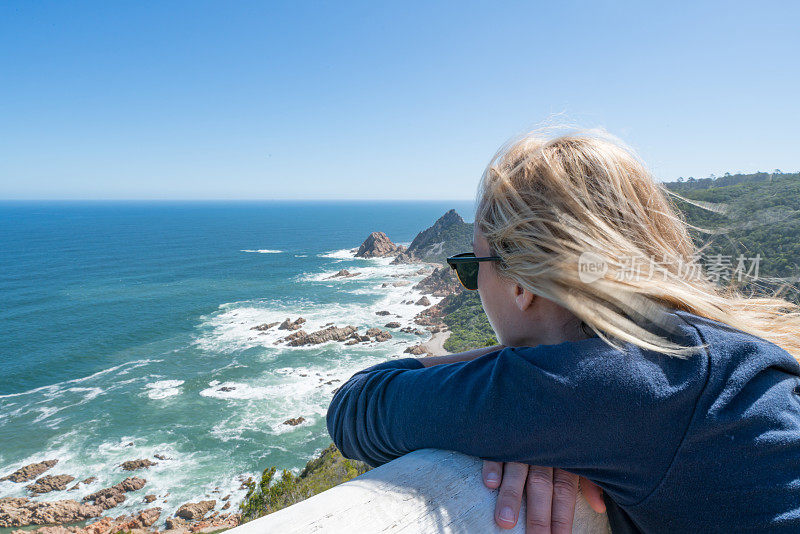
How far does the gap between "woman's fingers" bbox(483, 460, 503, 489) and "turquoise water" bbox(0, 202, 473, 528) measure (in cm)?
75

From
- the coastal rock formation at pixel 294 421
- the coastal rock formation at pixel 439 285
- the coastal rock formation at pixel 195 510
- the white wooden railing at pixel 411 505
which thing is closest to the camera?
the white wooden railing at pixel 411 505

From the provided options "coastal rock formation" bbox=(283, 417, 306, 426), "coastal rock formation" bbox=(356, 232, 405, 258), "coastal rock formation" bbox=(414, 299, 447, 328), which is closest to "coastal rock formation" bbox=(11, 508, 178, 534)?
"coastal rock formation" bbox=(283, 417, 306, 426)

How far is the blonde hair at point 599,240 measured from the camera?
1.06 m

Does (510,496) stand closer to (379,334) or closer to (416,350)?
(416,350)

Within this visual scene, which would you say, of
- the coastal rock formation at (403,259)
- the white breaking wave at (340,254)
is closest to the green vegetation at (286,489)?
the coastal rock formation at (403,259)

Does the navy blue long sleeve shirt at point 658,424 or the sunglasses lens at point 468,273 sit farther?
the sunglasses lens at point 468,273

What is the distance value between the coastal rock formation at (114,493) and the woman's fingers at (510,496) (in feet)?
65.3

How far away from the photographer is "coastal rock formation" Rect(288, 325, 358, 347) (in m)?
30.0

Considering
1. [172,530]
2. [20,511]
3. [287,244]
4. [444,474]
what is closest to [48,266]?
[287,244]

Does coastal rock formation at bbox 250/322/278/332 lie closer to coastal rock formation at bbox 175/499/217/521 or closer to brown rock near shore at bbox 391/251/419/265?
coastal rock formation at bbox 175/499/217/521

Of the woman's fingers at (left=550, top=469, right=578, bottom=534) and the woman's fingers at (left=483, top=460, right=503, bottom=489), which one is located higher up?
the woman's fingers at (left=483, top=460, right=503, bottom=489)

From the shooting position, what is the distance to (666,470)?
0.87 metres

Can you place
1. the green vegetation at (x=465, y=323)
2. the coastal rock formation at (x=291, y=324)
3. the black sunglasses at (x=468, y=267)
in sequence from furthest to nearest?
the coastal rock formation at (x=291, y=324)
the green vegetation at (x=465, y=323)
the black sunglasses at (x=468, y=267)

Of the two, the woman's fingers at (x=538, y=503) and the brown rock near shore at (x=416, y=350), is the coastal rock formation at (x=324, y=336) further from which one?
the woman's fingers at (x=538, y=503)
